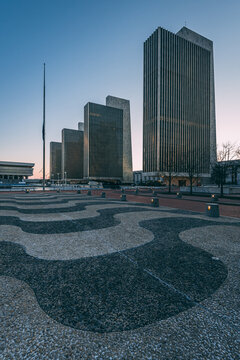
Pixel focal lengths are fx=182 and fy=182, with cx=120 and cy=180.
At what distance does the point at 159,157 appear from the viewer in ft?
320

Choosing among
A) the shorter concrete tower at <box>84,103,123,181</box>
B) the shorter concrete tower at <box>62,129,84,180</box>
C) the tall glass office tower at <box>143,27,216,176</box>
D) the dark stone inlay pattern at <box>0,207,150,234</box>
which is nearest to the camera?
the dark stone inlay pattern at <box>0,207,150,234</box>

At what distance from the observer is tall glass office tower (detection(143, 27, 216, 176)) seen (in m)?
98.9

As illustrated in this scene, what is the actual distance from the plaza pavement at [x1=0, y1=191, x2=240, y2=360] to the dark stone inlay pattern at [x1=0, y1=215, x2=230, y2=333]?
16mm

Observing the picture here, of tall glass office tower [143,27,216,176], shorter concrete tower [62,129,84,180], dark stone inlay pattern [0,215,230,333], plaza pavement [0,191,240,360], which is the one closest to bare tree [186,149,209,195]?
plaza pavement [0,191,240,360]

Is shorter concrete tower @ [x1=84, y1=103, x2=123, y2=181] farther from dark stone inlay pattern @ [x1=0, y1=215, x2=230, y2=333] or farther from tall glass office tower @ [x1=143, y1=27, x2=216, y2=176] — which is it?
dark stone inlay pattern @ [x1=0, y1=215, x2=230, y2=333]

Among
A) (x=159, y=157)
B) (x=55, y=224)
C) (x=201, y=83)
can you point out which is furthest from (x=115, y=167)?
(x=55, y=224)

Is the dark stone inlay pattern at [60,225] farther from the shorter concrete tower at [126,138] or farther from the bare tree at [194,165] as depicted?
the shorter concrete tower at [126,138]

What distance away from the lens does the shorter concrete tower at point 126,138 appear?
141212mm

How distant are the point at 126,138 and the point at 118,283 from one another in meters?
144

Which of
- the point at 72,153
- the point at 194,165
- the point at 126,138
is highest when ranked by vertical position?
the point at 126,138

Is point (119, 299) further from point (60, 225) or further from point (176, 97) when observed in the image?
point (176, 97)

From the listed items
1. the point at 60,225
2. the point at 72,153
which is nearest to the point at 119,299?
the point at 60,225

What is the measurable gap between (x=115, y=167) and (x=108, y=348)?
13336 centimetres

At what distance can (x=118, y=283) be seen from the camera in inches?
133
